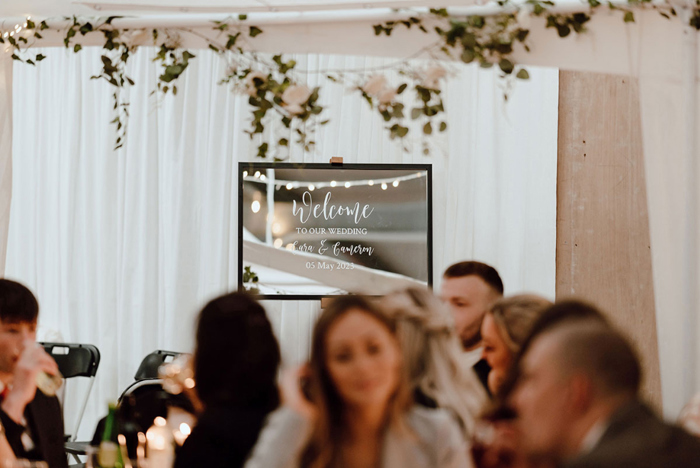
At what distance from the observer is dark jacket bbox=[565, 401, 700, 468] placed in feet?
3.32

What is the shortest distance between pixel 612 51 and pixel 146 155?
356cm

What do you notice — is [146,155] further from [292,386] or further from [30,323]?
[292,386]

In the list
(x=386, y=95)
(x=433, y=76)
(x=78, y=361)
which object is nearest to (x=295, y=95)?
(x=386, y=95)

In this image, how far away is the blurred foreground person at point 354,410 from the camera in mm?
1372

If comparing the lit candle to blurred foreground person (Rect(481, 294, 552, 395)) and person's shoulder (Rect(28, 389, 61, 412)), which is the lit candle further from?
blurred foreground person (Rect(481, 294, 552, 395))

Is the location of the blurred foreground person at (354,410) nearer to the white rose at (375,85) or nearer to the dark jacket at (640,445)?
the dark jacket at (640,445)

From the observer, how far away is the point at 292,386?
148 centimetres

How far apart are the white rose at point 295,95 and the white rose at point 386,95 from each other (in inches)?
10.9

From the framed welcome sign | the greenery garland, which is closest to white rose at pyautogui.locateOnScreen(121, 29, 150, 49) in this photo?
the greenery garland

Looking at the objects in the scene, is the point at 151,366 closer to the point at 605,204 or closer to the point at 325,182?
the point at 325,182

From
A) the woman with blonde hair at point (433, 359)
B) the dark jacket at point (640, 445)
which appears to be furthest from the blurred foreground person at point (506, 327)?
the dark jacket at point (640, 445)

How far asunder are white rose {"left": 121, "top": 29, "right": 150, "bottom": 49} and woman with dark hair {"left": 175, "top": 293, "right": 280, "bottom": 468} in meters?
1.52

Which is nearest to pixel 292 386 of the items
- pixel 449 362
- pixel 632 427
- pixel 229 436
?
pixel 229 436

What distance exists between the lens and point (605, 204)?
4770 millimetres
